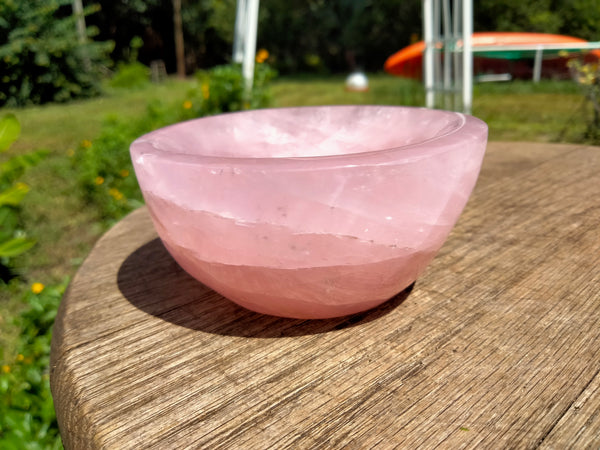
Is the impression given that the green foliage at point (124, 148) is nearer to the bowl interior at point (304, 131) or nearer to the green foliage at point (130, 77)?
the bowl interior at point (304, 131)

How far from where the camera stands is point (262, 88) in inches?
91.6

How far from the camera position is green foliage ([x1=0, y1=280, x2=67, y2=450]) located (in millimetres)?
753

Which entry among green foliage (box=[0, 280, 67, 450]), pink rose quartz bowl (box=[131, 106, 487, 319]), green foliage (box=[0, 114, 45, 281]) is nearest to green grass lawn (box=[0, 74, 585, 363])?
green foliage (box=[0, 280, 67, 450])

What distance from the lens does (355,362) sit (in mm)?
412

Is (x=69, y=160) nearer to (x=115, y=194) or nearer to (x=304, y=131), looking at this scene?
(x=115, y=194)

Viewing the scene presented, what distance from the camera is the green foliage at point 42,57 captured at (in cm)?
454

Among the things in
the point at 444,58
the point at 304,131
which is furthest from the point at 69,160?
the point at 304,131

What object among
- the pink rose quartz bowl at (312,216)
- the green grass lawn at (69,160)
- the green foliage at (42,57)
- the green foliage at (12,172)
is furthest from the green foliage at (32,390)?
the green foliage at (42,57)

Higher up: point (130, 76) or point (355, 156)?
point (355, 156)

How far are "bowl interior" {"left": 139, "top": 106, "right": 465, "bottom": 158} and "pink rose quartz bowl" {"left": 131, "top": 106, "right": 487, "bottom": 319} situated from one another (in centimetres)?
14

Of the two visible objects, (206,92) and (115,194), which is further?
(206,92)

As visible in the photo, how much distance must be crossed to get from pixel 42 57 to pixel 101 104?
2.30 feet

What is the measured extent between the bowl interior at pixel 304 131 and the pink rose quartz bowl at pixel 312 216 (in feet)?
0.47

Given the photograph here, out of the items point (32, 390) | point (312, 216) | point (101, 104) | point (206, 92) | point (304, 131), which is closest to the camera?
point (312, 216)
